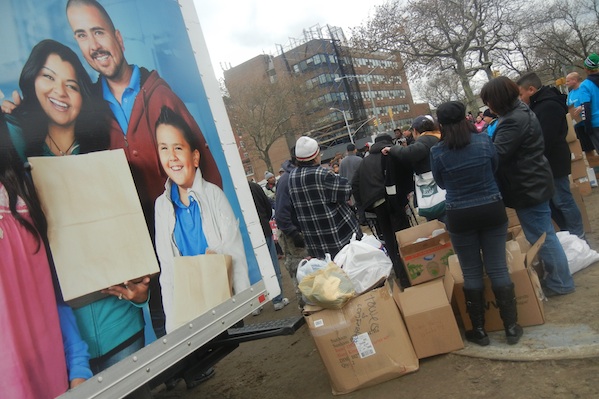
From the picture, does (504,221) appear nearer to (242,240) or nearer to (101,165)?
(242,240)

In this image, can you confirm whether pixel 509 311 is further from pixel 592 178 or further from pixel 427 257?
pixel 592 178

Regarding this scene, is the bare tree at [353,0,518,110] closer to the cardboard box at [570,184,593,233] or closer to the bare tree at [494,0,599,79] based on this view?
the bare tree at [494,0,599,79]

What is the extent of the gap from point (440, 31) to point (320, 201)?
23.8 meters

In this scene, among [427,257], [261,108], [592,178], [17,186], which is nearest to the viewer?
[17,186]

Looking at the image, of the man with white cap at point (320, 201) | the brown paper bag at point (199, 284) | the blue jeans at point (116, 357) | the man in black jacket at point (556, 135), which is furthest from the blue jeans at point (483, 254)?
the blue jeans at point (116, 357)

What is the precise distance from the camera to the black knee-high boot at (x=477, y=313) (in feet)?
11.0

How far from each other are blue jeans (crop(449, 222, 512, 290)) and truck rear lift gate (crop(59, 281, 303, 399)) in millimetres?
1302

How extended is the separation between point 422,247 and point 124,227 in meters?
2.50

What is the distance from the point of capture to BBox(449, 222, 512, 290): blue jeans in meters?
3.24

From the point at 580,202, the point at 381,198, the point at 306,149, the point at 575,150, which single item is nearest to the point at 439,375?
the point at 306,149

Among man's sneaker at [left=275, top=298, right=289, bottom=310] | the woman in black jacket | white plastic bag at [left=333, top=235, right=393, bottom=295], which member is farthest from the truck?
man's sneaker at [left=275, top=298, right=289, bottom=310]

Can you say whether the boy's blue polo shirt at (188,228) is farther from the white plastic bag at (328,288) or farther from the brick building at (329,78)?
the brick building at (329,78)

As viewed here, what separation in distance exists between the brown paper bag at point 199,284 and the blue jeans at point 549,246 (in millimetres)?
2555

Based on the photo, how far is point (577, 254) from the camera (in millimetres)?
4137
